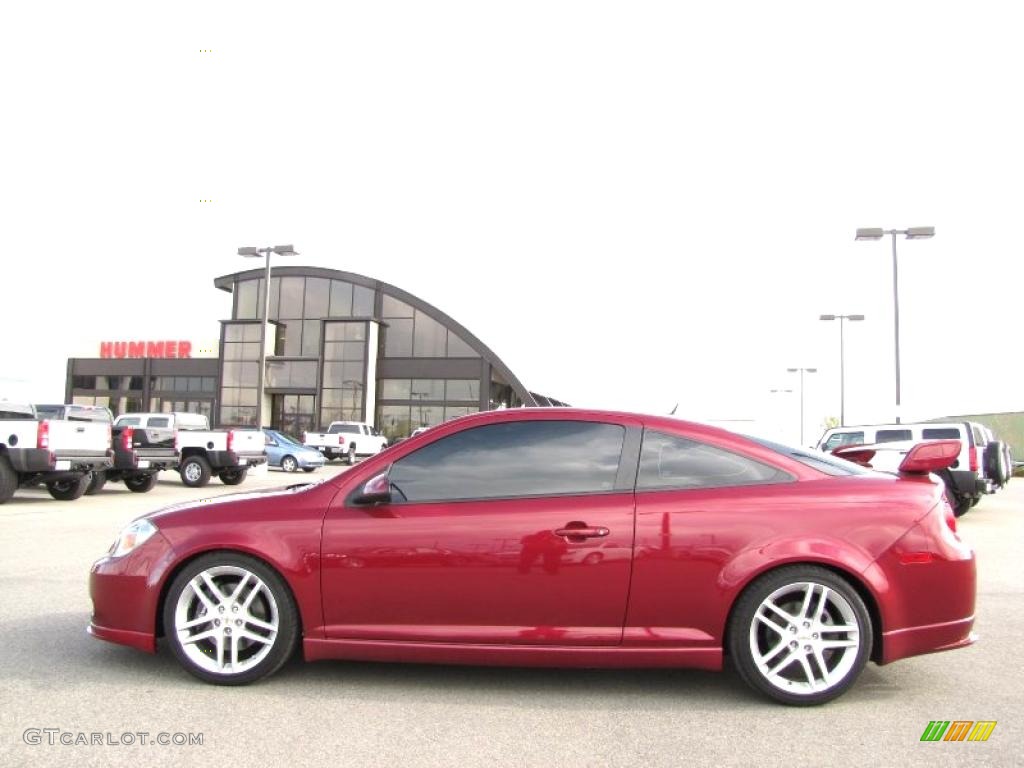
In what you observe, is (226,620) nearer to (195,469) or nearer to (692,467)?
(692,467)

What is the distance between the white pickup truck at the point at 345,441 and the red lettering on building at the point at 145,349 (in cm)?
2105

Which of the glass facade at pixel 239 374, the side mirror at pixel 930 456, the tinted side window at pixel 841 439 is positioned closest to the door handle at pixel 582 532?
the side mirror at pixel 930 456

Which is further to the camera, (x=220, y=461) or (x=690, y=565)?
(x=220, y=461)

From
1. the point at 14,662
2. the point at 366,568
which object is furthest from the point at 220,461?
the point at 366,568

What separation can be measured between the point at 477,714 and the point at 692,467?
1616 millimetres

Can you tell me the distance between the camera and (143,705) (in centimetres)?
392

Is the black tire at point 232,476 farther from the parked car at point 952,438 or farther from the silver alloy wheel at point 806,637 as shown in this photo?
the silver alloy wheel at point 806,637

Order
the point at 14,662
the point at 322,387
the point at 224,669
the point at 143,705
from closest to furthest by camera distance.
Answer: the point at 143,705, the point at 224,669, the point at 14,662, the point at 322,387

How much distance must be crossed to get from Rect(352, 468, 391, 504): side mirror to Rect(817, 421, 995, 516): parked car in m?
10.1

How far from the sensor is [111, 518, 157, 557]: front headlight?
437 cm

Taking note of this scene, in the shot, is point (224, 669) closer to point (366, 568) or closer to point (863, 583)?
point (366, 568)

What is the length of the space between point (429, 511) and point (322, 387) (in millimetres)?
46451

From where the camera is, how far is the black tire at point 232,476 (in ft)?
66.1

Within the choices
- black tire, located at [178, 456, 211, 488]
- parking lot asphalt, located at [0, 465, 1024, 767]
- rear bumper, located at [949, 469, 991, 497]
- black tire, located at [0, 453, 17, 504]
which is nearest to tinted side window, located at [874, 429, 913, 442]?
rear bumper, located at [949, 469, 991, 497]
